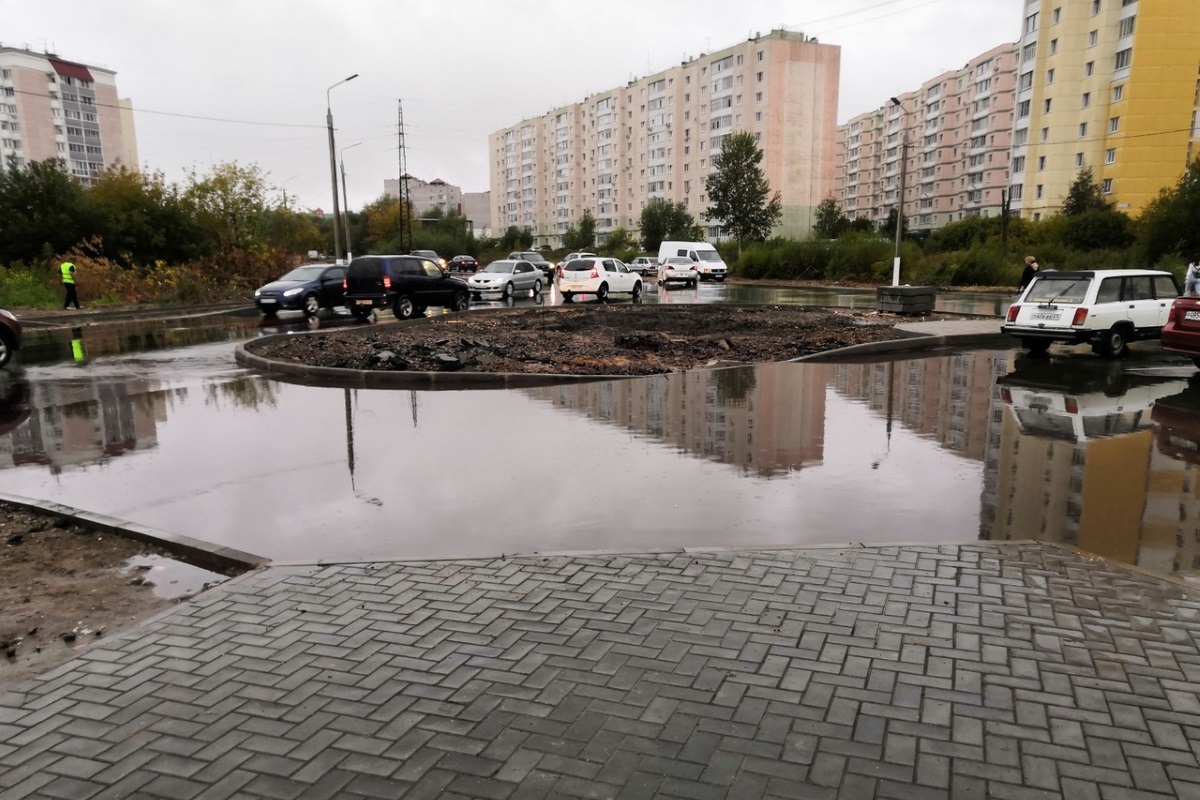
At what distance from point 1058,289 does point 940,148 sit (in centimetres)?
10589

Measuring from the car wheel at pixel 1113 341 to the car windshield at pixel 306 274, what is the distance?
899 inches

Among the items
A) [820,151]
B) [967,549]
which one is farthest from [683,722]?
[820,151]

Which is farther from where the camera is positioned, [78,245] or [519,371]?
[78,245]

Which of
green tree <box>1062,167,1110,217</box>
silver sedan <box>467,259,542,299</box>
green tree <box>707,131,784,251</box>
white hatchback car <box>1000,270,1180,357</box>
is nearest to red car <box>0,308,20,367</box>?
silver sedan <box>467,259,542,299</box>

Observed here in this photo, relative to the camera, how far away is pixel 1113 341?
14672 millimetres

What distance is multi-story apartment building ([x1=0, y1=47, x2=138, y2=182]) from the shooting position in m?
94.9

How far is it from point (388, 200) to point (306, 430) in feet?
397

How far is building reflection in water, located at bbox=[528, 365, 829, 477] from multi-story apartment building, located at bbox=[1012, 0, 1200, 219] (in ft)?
205

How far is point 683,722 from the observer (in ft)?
10.6

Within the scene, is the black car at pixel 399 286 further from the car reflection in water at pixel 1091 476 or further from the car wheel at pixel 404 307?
the car reflection in water at pixel 1091 476

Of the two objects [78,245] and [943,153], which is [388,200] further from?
[78,245]

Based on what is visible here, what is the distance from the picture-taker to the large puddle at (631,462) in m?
5.73

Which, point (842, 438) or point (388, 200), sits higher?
point (388, 200)

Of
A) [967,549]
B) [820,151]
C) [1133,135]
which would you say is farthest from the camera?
[820,151]
